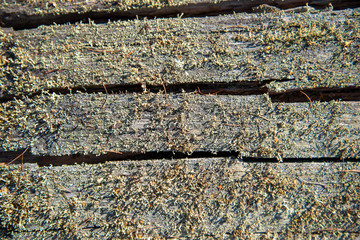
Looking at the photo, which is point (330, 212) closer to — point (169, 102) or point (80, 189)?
point (169, 102)

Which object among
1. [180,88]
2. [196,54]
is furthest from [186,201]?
[196,54]

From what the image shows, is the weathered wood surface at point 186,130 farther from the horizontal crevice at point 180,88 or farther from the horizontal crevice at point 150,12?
the horizontal crevice at point 150,12

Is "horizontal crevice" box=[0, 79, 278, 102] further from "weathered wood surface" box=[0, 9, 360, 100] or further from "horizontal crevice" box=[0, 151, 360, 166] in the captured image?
"horizontal crevice" box=[0, 151, 360, 166]

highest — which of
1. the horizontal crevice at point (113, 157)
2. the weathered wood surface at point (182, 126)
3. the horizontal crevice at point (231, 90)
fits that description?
the horizontal crevice at point (231, 90)

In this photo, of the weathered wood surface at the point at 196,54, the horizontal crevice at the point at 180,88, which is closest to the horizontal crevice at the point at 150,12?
the weathered wood surface at the point at 196,54

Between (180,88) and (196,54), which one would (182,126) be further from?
(196,54)

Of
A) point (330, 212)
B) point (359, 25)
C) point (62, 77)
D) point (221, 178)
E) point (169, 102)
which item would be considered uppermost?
point (359, 25)

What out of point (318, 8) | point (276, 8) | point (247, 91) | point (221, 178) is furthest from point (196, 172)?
point (318, 8)
